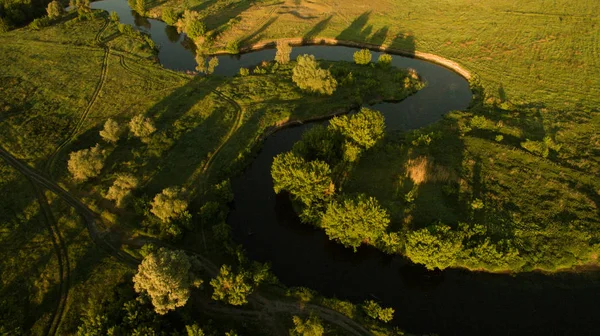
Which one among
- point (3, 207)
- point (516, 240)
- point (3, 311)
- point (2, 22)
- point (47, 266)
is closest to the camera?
point (3, 311)

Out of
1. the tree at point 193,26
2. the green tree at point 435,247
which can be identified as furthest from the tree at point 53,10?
the green tree at point 435,247

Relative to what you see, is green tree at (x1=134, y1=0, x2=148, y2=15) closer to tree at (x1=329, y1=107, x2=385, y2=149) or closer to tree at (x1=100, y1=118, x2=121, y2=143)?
tree at (x1=100, y1=118, x2=121, y2=143)

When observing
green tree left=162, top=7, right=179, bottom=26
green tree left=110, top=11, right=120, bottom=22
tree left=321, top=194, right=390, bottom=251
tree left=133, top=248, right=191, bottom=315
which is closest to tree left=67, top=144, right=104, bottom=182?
tree left=133, top=248, right=191, bottom=315

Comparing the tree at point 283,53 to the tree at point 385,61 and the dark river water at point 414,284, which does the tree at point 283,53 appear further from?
the dark river water at point 414,284

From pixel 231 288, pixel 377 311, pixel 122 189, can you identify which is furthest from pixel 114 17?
pixel 377 311

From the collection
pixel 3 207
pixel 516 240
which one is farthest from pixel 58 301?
pixel 516 240

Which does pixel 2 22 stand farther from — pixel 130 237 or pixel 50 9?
pixel 130 237

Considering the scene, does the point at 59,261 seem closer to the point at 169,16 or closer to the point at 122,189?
the point at 122,189
